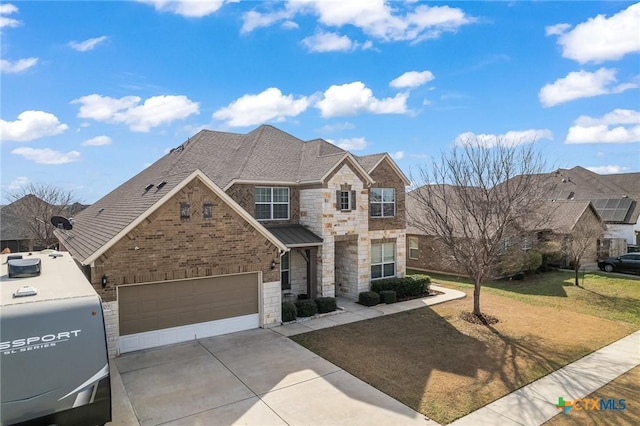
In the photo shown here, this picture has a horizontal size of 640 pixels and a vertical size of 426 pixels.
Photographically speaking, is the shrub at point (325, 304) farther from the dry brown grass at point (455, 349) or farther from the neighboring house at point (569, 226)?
the neighboring house at point (569, 226)

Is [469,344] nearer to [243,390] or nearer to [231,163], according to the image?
[243,390]

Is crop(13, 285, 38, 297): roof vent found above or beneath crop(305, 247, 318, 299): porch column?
above

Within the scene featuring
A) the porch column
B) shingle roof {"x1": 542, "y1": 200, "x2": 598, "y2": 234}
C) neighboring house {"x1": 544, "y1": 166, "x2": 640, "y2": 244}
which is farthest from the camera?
neighboring house {"x1": 544, "y1": 166, "x2": 640, "y2": 244}

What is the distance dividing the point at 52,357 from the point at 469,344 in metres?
12.3

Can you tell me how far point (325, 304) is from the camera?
17.1 m

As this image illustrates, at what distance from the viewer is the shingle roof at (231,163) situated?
16.6m

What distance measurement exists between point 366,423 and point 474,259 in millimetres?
9904

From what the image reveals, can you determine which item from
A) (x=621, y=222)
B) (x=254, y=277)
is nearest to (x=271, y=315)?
(x=254, y=277)

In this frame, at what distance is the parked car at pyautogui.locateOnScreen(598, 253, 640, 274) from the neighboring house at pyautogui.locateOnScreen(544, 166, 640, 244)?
4.51 metres

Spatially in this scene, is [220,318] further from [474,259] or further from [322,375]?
[474,259]

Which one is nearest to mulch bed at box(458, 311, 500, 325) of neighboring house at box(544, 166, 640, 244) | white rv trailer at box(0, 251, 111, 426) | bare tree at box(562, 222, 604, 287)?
bare tree at box(562, 222, 604, 287)

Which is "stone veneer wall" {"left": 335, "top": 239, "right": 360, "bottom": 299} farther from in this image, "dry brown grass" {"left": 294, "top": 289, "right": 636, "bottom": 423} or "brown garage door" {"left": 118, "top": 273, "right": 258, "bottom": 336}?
"brown garage door" {"left": 118, "top": 273, "right": 258, "bottom": 336}

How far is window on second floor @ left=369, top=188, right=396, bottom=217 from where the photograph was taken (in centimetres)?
2134

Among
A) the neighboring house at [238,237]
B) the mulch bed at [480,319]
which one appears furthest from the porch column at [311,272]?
→ the mulch bed at [480,319]
